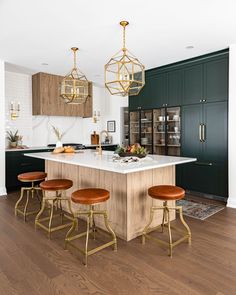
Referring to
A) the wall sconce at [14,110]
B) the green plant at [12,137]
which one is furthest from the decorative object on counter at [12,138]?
the wall sconce at [14,110]

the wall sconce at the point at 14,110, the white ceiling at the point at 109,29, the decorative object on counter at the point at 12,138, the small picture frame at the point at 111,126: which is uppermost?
the white ceiling at the point at 109,29

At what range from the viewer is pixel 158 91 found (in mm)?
5270

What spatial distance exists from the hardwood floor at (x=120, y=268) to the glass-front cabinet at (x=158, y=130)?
250 cm

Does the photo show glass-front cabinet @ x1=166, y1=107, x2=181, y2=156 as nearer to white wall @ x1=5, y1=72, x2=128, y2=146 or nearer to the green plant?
white wall @ x1=5, y1=72, x2=128, y2=146

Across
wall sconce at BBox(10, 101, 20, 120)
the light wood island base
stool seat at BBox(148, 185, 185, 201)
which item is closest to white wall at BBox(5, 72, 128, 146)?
wall sconce at BBox(10, 101, 20, 120)

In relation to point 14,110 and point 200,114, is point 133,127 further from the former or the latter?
point 14,110

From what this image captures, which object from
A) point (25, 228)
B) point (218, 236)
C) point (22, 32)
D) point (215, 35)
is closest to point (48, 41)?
point (22, 32)

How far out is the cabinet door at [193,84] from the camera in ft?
14.8

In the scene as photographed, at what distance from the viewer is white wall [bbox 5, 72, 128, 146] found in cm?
571

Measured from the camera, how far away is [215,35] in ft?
11.6

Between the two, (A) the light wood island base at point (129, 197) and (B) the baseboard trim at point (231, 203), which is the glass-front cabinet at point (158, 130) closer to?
(B) the baseboard trim at point (231, 203)

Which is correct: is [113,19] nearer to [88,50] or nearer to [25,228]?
[88,50]

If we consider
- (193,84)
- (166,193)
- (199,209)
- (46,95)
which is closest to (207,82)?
(193,84)

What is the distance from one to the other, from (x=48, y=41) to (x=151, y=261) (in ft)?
11.5
